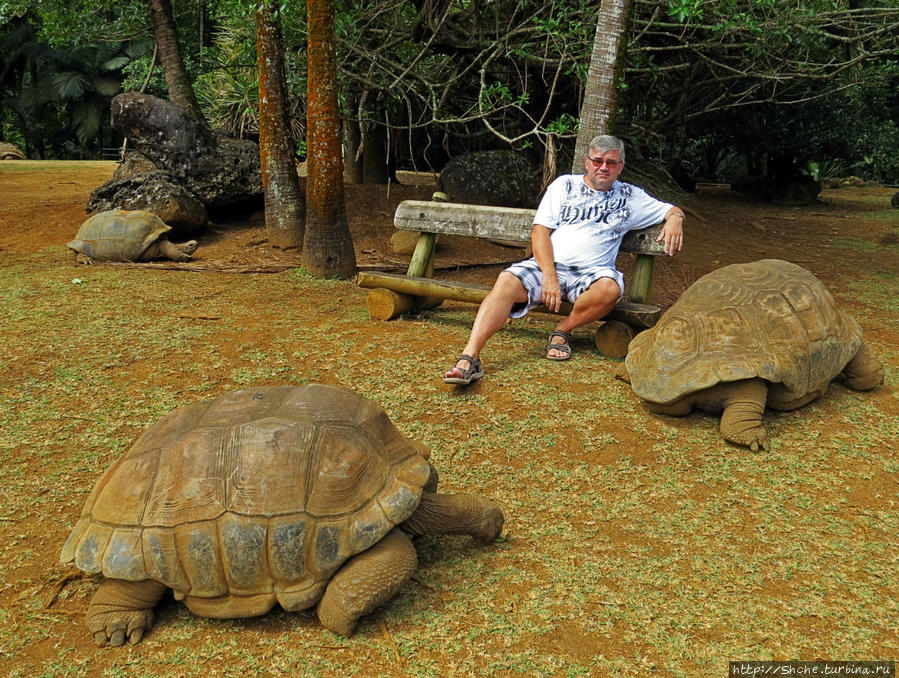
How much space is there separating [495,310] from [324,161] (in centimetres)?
296

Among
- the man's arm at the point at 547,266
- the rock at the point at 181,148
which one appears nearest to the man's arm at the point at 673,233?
the man's arm at the point at 547,266

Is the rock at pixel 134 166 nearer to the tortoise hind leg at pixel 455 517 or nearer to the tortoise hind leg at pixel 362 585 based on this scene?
the tortoise hind leg at pixel 455 517

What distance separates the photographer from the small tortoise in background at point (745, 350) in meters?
3.76

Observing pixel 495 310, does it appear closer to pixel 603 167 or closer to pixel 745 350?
pixel 603 167

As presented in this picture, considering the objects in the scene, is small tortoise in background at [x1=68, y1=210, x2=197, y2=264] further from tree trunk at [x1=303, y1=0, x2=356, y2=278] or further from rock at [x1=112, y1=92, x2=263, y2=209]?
tree trunk at [x1=303, y1=0, x2=356, y2=278]

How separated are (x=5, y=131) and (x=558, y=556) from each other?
44657 mm

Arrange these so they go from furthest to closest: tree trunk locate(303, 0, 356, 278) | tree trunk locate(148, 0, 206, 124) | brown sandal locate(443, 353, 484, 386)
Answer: tree trunk locate(148, 0, 206, 124) < tree trunk locate(303, 0, 356, 278) < brown sandal locate(443, 353, 484, 386)

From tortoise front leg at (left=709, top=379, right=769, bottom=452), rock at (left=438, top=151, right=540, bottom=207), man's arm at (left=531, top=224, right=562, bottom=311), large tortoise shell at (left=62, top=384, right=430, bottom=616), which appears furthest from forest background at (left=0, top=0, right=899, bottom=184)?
large tortoise shell at (left=62, top=384, right=430, bottom=616)

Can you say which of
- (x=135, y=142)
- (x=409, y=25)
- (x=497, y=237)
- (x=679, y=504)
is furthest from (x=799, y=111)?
(x=679, y=504)

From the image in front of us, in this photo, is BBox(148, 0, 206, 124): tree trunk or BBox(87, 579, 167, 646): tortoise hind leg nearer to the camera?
BBox(87, 579, 167, 646): tortoise hind leg

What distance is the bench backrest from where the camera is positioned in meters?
5.39

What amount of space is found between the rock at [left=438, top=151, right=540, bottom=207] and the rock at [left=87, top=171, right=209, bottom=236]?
11.4 feet

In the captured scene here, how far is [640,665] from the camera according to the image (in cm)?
230

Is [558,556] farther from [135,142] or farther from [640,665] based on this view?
[135,142]
